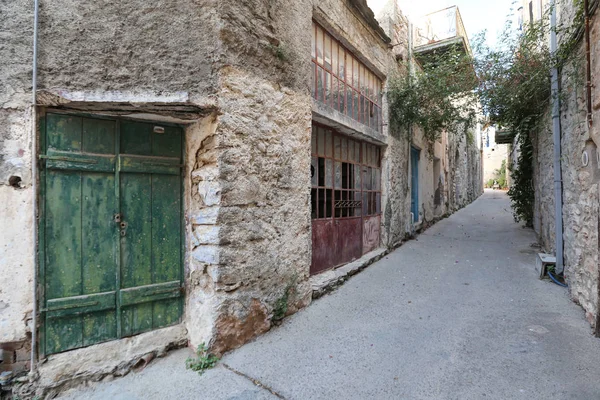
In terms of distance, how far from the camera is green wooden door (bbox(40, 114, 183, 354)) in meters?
2.31

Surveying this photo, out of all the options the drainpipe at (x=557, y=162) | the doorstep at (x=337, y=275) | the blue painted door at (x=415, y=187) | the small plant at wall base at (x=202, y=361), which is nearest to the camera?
the small plant at wall base at (x=202, y=361)

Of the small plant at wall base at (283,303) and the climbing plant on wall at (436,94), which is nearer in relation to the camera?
the small plant at wall base at (283,303)

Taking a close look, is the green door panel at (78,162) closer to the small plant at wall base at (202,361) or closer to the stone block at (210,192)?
the stone block at (210,192)

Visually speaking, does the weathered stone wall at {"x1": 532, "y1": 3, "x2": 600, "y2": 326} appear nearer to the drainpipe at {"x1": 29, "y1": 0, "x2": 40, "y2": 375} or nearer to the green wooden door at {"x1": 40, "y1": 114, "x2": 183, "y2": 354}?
the green wooden door at {"x1": 40, "y1": 114, "x2": 183, "y2": 354}

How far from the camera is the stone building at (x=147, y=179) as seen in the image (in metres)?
2.21

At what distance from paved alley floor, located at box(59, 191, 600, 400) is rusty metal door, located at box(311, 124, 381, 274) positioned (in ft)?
2.08

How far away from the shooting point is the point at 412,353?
262cm

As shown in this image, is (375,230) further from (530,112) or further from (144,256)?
(144,256)

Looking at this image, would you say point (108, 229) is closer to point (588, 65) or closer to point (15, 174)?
point (15, 174)

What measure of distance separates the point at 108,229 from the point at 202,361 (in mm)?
1330

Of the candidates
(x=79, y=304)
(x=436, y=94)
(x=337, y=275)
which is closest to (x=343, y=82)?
(x=436, y=94)

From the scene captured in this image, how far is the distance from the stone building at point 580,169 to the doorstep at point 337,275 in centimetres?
253

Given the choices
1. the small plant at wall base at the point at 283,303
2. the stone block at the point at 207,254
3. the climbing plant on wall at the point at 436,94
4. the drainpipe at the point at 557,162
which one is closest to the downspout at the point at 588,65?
the drainpipe at the point at 557,162

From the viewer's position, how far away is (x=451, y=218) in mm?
10305
